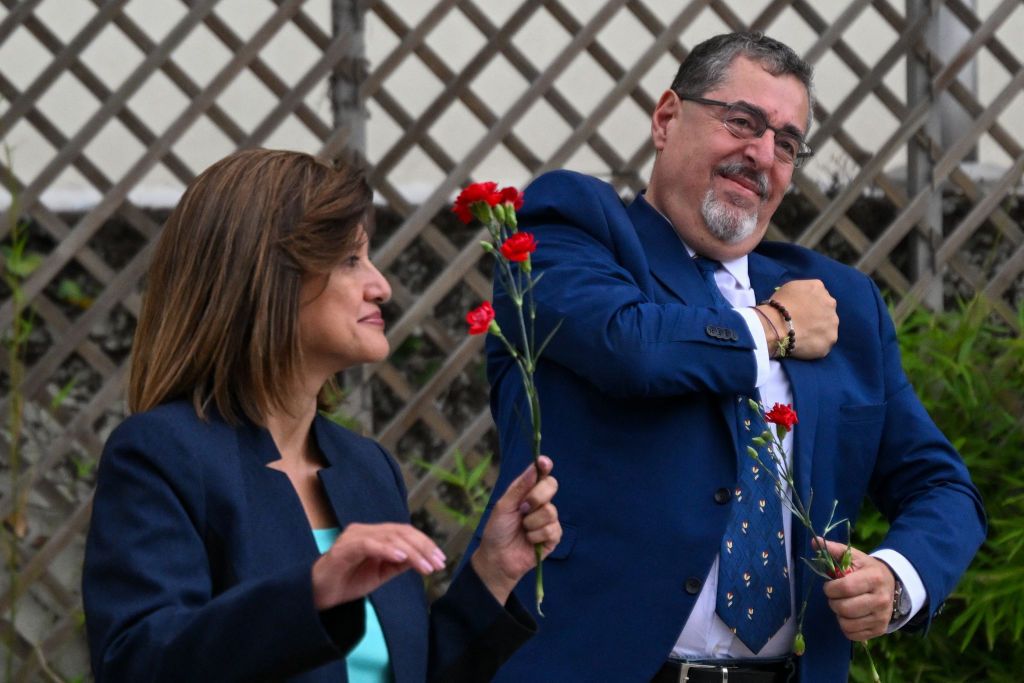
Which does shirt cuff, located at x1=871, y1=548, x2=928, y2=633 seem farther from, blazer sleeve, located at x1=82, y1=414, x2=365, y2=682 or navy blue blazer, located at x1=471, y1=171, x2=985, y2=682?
blazer sleeve, located at x1=82, y1=414, x2=365, y2=682

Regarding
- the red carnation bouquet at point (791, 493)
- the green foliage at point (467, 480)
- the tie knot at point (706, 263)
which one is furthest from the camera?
the green foliage at point (467, 480)

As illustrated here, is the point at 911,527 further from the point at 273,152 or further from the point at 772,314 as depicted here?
the point at 273,152

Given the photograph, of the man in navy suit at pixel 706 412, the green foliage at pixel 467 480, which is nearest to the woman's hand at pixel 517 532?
the man in navy suit at pixel 706 412

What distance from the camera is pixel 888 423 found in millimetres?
2031

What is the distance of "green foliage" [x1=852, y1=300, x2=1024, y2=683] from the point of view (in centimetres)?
294

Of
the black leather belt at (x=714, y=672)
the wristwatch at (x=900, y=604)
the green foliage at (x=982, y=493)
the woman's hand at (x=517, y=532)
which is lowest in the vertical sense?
the green foliage at (x=982, y=493)

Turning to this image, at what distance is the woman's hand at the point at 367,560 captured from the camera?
3.97ft

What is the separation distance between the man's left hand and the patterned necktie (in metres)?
0.08

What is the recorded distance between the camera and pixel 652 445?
6.12ft

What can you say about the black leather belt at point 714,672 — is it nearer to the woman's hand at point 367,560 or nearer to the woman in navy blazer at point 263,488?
the woman in navy blazer at point 263,488

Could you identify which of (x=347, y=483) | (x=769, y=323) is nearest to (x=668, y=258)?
(x=769, y=323)

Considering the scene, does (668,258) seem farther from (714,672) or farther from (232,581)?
(232,581)

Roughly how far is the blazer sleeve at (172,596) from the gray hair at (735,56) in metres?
0.94

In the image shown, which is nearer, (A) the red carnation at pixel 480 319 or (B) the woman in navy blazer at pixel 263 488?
(B) the woman in navy blazer at pixel 263 488
